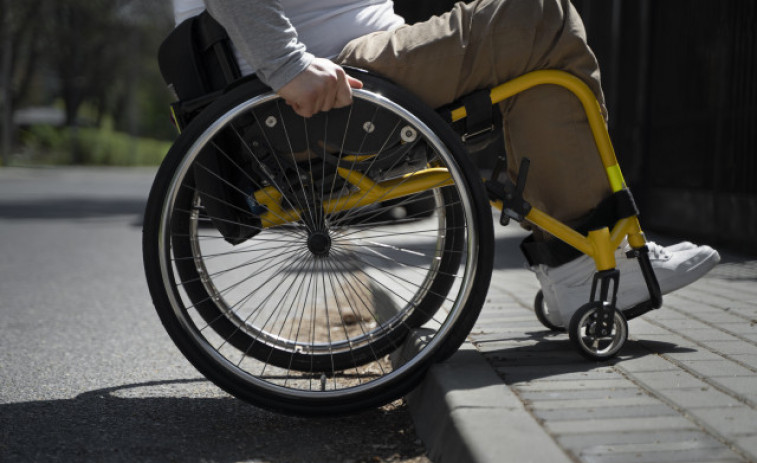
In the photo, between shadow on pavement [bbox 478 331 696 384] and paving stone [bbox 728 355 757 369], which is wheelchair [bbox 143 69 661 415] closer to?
shadow on pavement [bbox 478 331 696 384]

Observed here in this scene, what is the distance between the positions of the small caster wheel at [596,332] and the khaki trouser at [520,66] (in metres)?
0.32

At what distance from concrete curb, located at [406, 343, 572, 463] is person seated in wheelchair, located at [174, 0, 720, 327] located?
0.51m

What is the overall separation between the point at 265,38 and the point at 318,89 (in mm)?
196

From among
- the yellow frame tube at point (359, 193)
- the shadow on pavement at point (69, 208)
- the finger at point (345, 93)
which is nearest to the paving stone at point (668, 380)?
the yellow frame tube at point (359, 193)

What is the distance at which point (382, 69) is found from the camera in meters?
2.72

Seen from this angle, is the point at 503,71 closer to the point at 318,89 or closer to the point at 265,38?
the point at 318,89

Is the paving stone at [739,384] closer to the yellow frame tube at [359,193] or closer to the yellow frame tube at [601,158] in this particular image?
the yellow frame tube at [601,158]

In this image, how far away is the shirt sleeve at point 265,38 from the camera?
2537 mm

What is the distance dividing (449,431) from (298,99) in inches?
37.3

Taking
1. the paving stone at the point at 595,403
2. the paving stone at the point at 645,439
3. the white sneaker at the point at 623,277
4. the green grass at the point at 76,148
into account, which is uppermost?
the white sneaker at the point at 623,277

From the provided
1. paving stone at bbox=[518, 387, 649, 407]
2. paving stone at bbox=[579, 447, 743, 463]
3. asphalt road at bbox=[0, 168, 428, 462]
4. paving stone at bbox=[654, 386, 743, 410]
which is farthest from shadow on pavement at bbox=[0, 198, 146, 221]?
paving stone at bbox=[579, 447, 743, 463]

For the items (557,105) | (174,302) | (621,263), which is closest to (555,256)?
(621,263)

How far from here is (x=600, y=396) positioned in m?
2.41

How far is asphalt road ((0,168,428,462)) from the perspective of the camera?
8.30ft
